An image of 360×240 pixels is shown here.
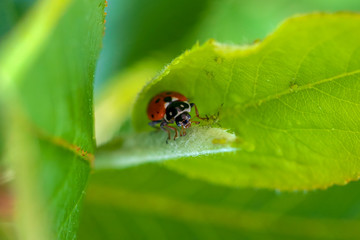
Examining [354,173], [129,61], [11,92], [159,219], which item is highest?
[129,61]

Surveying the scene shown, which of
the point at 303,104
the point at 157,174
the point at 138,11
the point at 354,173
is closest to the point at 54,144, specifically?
the point at 303,104

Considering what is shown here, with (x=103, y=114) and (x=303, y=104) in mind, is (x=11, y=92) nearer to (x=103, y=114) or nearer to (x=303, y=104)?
(x=303, y=104)

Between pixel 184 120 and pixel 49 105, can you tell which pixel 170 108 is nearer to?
pixel 184 120

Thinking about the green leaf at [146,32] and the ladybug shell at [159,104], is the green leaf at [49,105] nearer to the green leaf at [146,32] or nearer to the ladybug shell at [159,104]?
the ladybug shell at [159,104]

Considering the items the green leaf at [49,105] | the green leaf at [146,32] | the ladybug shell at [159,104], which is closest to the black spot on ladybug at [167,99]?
the ladybug shell at [159,104]

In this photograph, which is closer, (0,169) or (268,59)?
(268,59)

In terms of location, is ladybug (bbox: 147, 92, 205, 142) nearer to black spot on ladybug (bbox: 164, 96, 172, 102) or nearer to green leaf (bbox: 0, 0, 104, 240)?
black spot on ladybug (bbox: 164, 96, 172, 102)
